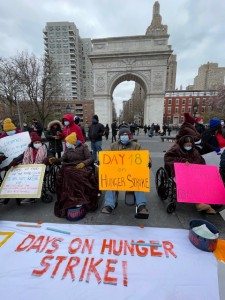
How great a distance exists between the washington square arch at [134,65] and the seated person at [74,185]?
20859 millimetres

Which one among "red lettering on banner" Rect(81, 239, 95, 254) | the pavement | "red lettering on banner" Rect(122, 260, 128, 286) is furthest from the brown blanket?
"red lettering on banner" Rect(122, 260, 128, 286)

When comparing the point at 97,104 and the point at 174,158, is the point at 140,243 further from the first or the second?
the point at 97,104

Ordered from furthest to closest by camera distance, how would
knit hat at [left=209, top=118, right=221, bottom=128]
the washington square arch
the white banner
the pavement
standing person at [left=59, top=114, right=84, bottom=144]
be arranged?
the washington square arch < standing person at [left=59, top=114, right=84, bottom=144] < knit hat at [left=209, top=118, right=221, bottom=128] < the pavement < the white banner

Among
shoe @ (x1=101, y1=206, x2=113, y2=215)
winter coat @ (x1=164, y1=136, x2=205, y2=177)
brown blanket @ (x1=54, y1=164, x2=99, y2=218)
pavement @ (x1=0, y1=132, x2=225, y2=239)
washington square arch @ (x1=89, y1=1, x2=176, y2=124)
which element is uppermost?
washington square arch @ (x1=89, y1=1, x2=176, y2=124)

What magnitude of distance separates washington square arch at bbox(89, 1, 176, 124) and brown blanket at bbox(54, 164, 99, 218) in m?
21.1

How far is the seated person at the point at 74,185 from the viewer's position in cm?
263

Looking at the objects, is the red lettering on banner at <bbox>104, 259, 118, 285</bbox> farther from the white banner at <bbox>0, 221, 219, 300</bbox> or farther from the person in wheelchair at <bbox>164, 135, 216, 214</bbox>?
the person in wheelchair at <bbox>164, 135, 216, 214</bbox>

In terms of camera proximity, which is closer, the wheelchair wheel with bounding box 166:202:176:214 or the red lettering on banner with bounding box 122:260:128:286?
the red lettering on banner with bounding box 122:260:128:286

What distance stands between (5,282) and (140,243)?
4.97ft

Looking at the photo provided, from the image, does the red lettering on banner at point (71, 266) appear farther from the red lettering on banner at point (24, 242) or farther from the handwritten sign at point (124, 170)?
the handwritten sign at point (124, 170)

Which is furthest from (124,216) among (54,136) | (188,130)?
(54,136)

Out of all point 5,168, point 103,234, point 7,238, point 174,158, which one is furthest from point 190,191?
point 5,168

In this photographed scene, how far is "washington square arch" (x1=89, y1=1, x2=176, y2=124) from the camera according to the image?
2152 cm

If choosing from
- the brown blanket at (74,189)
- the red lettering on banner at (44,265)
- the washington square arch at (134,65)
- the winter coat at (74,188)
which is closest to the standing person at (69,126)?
the winter coat at (74,188)
